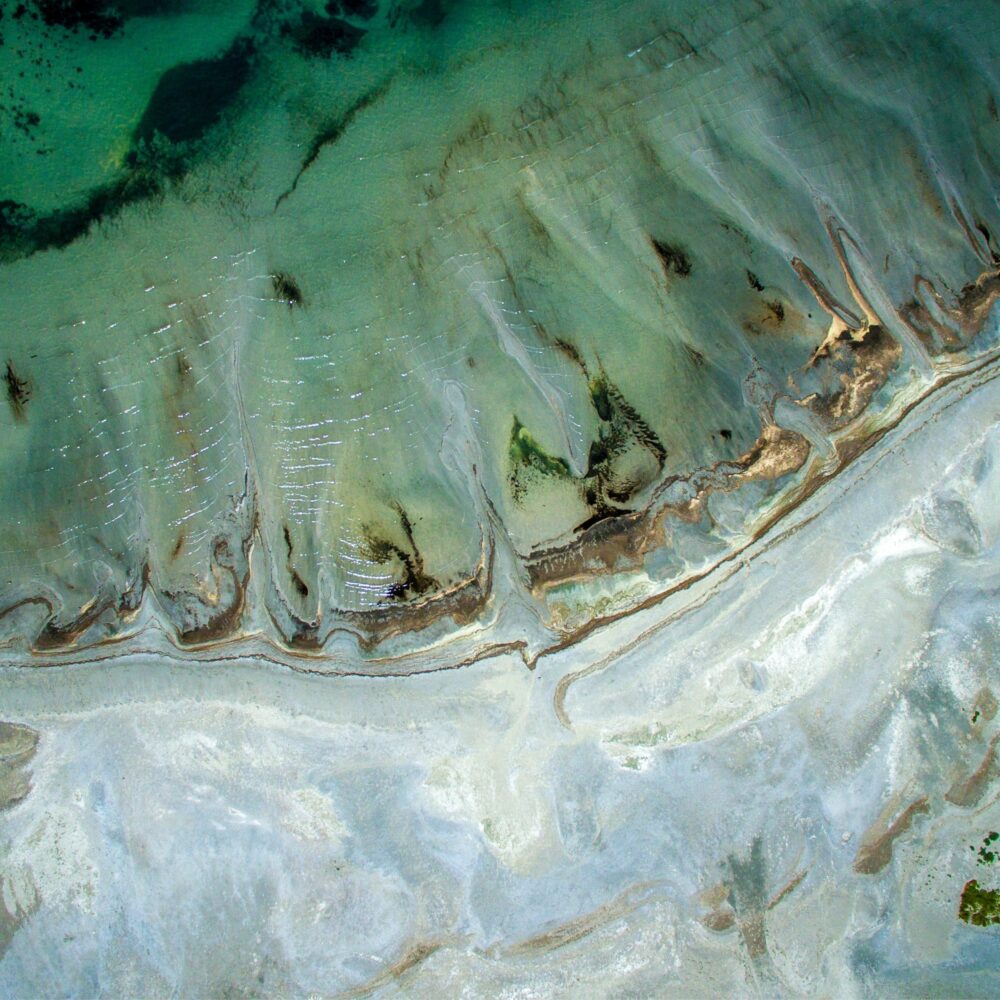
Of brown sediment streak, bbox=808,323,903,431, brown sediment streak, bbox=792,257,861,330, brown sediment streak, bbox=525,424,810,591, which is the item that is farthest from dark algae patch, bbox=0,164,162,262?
brown sediment streak, bbox=808,323,903,431

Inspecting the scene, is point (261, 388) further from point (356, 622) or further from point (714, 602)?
point (714, 602)

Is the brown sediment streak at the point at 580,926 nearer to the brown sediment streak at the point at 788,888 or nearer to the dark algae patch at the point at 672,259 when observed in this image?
the brown sediment streak at the point at 788,888

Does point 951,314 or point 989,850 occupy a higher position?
point 951,314

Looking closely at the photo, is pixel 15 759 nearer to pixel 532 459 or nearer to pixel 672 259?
pixel 532 459

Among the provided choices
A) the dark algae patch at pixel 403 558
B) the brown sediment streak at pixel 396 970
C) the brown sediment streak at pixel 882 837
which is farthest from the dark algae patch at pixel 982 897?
the dark algae patch at pixel 403 558

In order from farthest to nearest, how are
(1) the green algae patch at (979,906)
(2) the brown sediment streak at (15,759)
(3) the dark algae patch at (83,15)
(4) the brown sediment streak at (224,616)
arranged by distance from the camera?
(4) the brown sediment streak at (224,616) < (3) the dark algae patch at (83,15) < (2) the brown sediment streak at (15,759) < (1) the green algae patch at (979,906)

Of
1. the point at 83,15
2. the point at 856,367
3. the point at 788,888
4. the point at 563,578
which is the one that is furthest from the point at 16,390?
the point at 788,888
